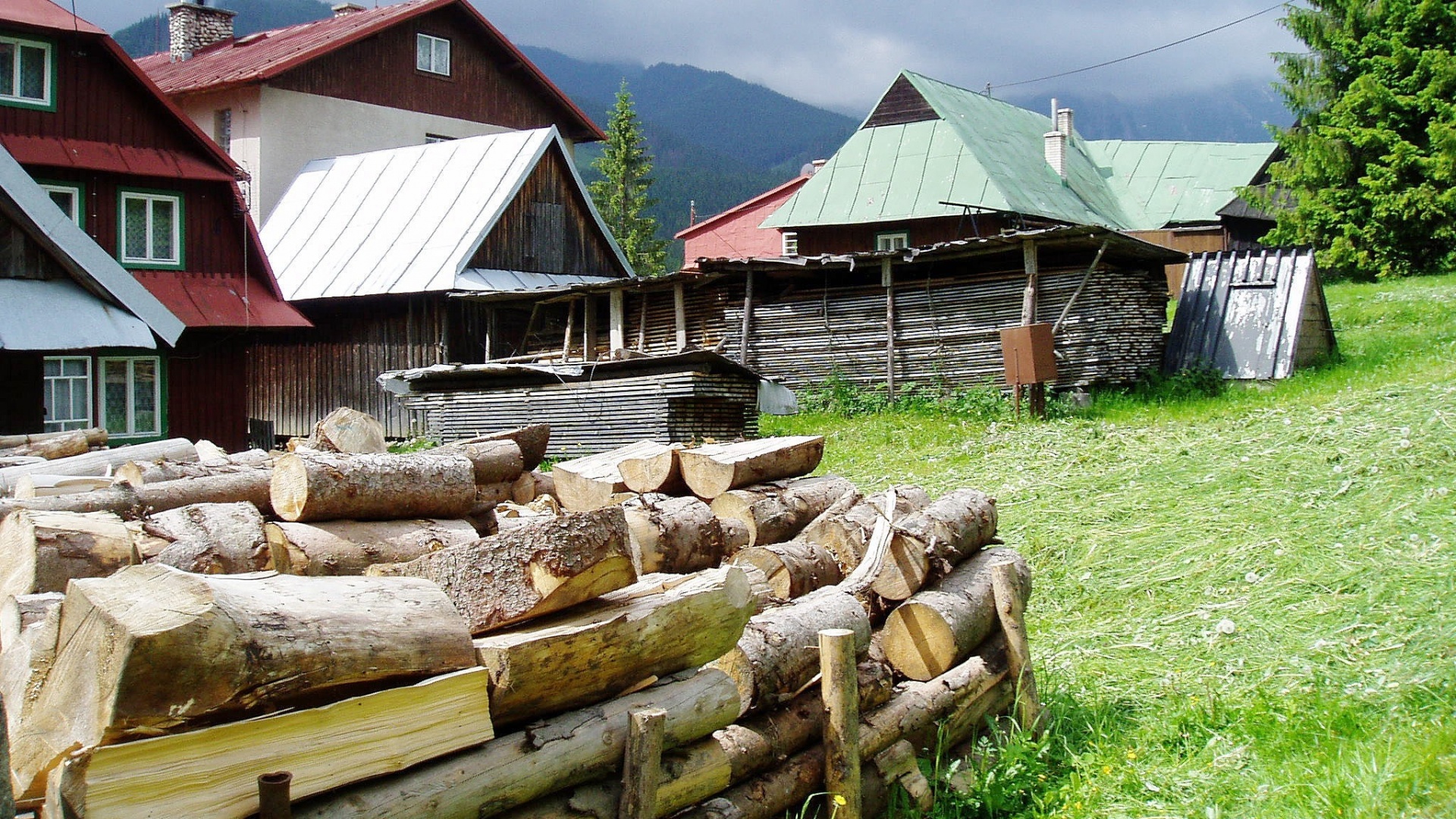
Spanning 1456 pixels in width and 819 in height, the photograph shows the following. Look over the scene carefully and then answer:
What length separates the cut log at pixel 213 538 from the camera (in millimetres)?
5500

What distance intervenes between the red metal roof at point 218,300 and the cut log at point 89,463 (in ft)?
27.3

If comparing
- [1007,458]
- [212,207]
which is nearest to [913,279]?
[1007,458]

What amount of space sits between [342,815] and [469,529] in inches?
128

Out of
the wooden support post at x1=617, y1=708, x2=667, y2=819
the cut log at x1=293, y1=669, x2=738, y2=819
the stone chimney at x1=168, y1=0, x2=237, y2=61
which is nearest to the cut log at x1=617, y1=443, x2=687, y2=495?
the cut log at x1=293, y1=669, x2=738, y2=819

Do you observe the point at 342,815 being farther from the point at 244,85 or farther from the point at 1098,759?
Answer: the point at 244,85

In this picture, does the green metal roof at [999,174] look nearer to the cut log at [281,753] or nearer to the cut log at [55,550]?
the cut log at [55,550]

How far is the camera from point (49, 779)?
9.82ft

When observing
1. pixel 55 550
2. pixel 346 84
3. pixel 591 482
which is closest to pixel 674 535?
pixel 591 482

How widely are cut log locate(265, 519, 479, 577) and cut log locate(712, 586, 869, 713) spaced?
1637mm

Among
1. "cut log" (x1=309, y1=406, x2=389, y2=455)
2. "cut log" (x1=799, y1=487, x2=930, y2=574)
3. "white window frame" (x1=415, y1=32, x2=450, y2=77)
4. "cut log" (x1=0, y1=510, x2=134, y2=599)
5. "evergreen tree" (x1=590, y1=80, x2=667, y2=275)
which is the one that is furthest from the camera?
"evergreen tree" (x1=590, y1=80, x2=667, y2=275)

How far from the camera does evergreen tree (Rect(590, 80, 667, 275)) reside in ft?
180

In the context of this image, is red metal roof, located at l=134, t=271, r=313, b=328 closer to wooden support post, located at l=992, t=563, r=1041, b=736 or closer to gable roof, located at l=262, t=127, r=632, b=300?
gable roof, located at l=262, t=127, r=632, b=300

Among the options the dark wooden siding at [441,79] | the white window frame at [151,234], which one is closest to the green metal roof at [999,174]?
the dark wooden siding at [441,79]

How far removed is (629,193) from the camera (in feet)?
184
